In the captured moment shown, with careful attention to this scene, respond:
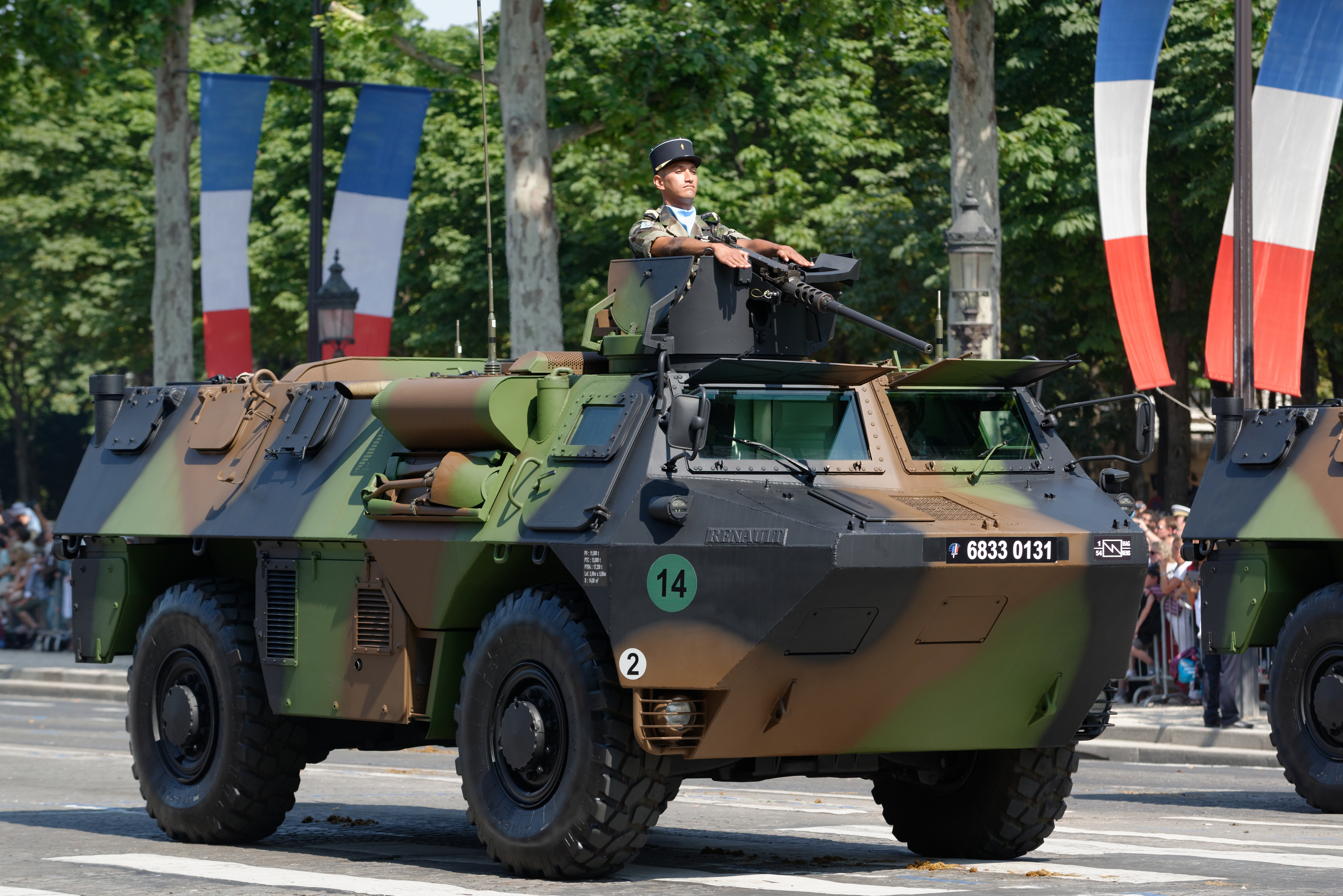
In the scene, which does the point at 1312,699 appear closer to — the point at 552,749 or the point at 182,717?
the point at 552,749

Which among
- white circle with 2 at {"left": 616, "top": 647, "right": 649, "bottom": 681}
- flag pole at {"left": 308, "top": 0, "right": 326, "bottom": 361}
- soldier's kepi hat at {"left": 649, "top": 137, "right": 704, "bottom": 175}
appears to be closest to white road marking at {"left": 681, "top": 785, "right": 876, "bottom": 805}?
soldier's kepi hat at {"left": 649, "top": 137, "right": 704, "bottom": 175}

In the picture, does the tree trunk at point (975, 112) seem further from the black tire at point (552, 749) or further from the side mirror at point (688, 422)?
the side mirror at point (688, 422)

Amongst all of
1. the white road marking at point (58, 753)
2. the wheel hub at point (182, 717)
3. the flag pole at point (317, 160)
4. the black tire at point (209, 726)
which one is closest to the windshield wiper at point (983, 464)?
the black tire at point (209, 726)

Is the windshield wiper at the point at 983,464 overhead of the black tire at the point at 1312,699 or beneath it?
overhead

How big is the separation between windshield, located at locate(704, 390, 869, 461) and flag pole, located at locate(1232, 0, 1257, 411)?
9.27 metres

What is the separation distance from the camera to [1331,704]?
43.3ft

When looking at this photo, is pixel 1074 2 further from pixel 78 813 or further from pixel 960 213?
pixel 78 813

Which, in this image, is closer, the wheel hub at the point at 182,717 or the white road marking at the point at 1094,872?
the white road marking at the point at 1094,872

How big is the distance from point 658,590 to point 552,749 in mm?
888

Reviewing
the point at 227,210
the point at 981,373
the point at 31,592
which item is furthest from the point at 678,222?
the point at 31,592

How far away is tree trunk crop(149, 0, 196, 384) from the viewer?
30969mm

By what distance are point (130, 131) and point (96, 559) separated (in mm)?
36512

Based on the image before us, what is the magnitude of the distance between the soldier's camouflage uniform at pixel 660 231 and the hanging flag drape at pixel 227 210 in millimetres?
15890

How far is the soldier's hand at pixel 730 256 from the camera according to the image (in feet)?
32.9
